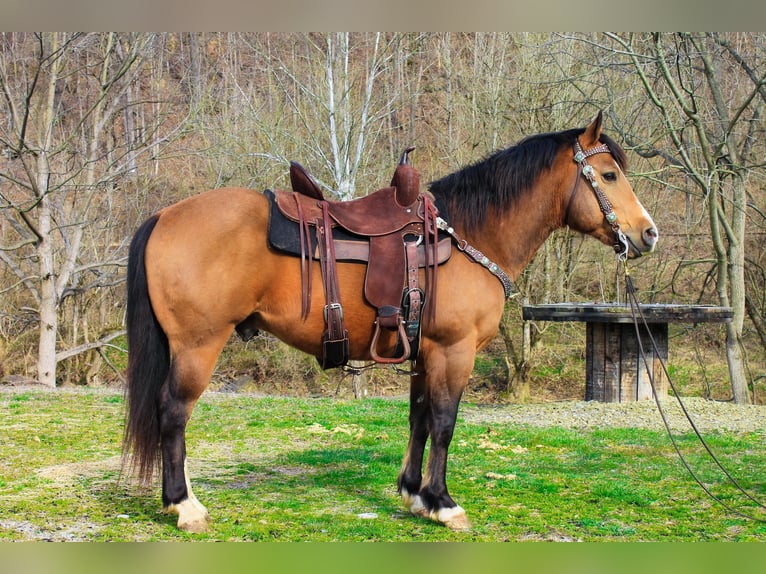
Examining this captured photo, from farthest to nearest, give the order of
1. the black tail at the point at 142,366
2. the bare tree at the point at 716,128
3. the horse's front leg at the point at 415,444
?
1. the bare tree at the point at 716,128
2. the horse's front leg at the point at 415,444
3. the black tail at the point at 142,366

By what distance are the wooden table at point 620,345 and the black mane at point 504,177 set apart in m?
4.21

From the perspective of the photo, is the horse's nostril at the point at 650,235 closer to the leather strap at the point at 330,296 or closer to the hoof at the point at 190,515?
the leather strap at the point at 330,296

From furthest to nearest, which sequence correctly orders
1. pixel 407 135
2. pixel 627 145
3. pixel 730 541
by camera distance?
pixel 407 135
pixel 627 145
pixel 730 541

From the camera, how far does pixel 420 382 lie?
4.44 metres

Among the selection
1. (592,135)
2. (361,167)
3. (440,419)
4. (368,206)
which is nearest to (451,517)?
(440,419)

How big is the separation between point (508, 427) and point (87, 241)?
963 cm

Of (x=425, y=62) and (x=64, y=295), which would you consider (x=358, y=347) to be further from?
(x=425, y=62)

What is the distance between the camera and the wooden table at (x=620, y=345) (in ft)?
26.7

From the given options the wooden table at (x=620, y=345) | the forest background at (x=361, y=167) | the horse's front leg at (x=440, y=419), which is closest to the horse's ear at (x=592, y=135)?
the horse's front leg at (x=440, y=419)

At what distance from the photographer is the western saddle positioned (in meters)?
3.89

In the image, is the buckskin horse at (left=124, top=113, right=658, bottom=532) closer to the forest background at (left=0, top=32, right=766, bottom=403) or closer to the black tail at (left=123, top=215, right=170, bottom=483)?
the black tail at (left=123, top=215, right=170, bottom=483)

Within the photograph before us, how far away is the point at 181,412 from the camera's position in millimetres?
3807

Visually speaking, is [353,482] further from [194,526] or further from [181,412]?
[181,412]

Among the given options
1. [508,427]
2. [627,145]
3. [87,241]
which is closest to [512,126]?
[627,145]
